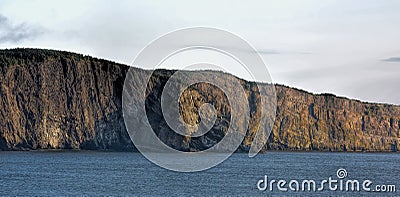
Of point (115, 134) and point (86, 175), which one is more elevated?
point (115, 134)

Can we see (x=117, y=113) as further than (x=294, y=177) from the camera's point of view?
Yes

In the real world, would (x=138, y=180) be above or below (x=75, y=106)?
below

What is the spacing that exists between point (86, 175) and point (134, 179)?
6.78 metres

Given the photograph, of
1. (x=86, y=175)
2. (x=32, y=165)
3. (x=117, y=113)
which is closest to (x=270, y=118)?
(x=117, y=113)

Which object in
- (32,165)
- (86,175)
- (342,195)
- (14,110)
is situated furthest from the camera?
(14,110)

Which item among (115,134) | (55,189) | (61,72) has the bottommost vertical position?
(55,189)

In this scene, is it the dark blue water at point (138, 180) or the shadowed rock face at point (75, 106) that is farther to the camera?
the shadowed rock face at point (75, 106)

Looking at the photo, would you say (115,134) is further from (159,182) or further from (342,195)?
(342,195)

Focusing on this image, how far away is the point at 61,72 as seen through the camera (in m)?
149

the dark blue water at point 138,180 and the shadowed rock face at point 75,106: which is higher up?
the shadowed rock face at point 75,106

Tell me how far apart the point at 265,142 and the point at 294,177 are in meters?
97.5

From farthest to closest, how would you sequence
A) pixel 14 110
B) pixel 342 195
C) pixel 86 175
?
pixel 14 110 < pixel 86 175 < pixel 342 195

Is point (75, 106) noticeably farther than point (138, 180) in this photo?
Yes

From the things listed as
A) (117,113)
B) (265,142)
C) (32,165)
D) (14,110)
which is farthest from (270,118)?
(32,165)
